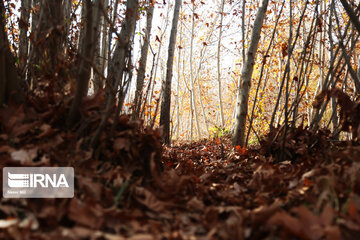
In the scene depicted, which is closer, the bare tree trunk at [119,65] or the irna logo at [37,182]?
the irna logo at [37,182]

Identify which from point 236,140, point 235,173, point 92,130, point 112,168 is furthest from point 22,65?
point 236,140

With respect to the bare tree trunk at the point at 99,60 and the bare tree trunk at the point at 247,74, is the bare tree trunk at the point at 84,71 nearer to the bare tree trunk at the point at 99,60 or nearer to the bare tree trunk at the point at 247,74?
the bare tree trunk at the point at 99,60

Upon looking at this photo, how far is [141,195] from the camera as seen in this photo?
4.21 feet

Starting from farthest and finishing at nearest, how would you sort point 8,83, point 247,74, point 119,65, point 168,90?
point 168,90 → point 247,74 → point 119,65 → point 8,83

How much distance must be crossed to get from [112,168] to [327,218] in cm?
105

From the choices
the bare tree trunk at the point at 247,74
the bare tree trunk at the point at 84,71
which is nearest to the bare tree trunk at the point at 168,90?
the bare tree trunk at the point at 247,74

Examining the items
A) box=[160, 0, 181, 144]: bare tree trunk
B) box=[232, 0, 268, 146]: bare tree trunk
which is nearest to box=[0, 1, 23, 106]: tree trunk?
box=[232, 0, 268, 146]: bare tree trunk

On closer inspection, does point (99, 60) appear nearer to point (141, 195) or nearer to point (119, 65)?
point (119, 65)

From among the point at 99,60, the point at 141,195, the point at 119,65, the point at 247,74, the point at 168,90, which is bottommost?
the point at 141,195

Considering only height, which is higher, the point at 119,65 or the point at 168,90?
the point at 168,90

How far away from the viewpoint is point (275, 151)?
88.6 inches

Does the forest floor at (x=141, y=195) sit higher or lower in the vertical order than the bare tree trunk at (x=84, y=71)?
lower

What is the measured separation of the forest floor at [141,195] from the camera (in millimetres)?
953

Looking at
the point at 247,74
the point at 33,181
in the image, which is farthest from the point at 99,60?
the point at 33,181
